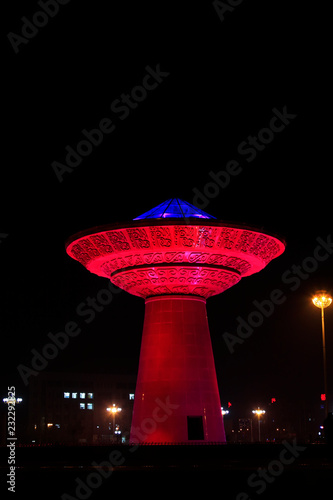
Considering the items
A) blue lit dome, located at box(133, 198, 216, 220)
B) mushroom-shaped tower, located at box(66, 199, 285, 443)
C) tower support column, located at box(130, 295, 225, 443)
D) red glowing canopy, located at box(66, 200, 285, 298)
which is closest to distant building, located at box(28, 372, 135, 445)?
blue lit dome, located at box(133, 198, 216, 220)

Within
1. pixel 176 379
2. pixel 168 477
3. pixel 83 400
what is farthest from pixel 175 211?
pixel 83 400

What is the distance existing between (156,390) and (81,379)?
47351 millimetres

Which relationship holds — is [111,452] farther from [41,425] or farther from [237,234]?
[41,425]

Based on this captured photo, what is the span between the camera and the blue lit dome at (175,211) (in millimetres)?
28562

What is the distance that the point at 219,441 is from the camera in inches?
1066

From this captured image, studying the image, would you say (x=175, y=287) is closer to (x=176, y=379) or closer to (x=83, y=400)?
(x=176, y=379)

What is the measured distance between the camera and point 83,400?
244 ft

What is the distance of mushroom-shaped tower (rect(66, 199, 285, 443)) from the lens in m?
26.2
